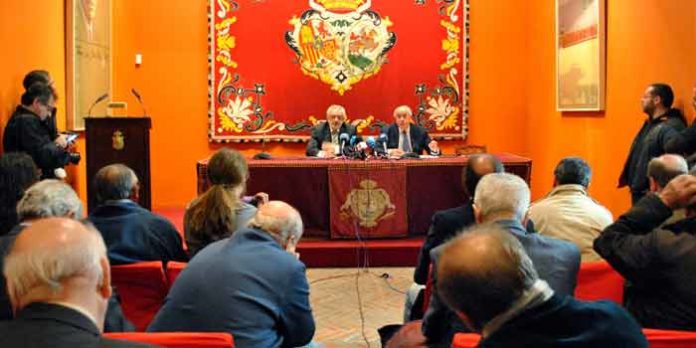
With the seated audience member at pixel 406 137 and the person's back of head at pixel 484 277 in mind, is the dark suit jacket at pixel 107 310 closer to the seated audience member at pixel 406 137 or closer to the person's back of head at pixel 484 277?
the person's back of head at pixel 484 277

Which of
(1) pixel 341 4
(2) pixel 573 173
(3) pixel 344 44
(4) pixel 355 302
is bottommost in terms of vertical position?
(4) pixel 355 302

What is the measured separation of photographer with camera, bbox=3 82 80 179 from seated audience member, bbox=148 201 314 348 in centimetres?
338

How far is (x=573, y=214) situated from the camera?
3486 mm

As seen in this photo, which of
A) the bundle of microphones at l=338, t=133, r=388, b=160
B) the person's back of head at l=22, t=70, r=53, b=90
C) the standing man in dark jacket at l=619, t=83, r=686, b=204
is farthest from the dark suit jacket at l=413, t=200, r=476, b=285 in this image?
the person's back of head at l=22, t=70, r=53, b=90

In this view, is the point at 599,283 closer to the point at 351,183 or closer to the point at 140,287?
the point at 140,287

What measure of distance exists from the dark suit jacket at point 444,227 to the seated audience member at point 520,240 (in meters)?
0.71

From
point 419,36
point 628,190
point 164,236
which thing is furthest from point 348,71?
point 164,236

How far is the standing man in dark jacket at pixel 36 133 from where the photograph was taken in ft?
18.1

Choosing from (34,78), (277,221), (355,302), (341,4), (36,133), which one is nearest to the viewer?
(277,221)

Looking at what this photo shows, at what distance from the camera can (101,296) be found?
5.21 feet

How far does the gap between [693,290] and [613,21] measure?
4.99m

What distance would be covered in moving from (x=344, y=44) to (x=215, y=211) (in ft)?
19.7

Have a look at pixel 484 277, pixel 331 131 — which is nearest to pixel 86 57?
pixel 331 131

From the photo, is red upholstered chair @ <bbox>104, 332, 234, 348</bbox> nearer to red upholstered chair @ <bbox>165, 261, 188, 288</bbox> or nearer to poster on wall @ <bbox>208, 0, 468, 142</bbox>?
red upholstered chair @ <bbox>165, 261, 188, 288</bbox>
